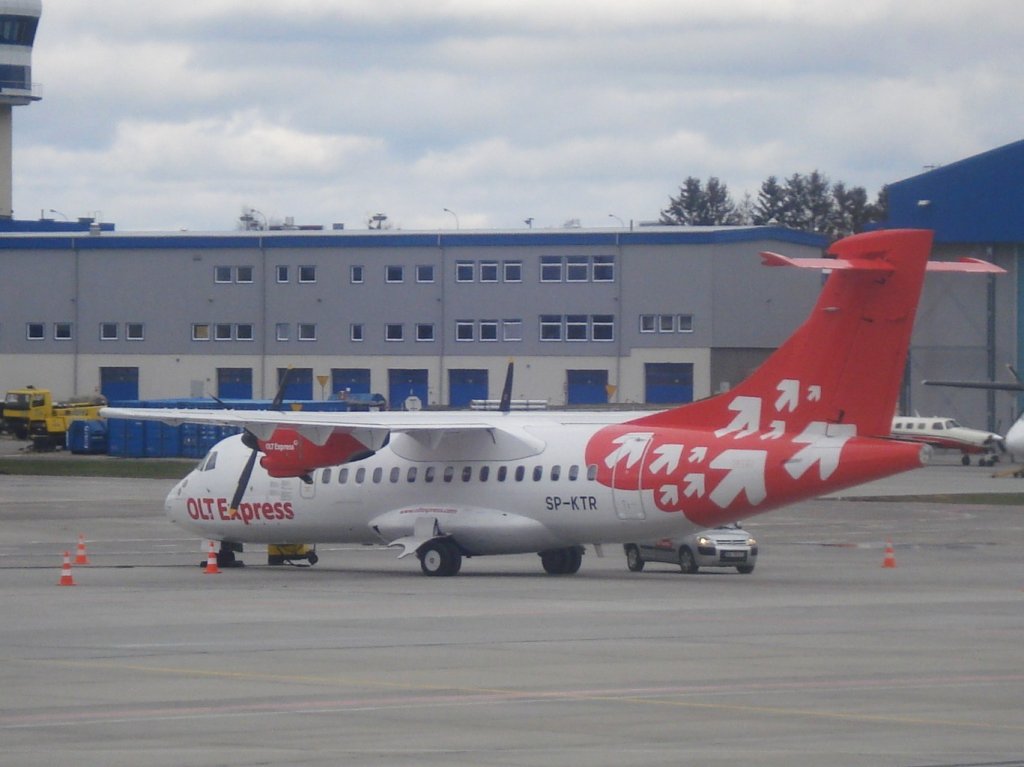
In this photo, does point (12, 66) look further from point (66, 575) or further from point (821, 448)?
point (821, 448)

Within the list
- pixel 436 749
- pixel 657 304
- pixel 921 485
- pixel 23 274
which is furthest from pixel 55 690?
pixel 23 274

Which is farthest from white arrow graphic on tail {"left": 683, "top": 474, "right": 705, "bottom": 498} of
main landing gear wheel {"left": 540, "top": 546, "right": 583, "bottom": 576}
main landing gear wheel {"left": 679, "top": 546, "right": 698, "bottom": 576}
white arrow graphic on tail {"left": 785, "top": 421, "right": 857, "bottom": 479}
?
main landing gear wheel {"left": 679, "top": 546, "right": 698, "bottom": 576}

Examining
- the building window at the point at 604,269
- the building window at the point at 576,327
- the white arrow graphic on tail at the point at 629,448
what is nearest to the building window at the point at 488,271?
the building window at the point at 576,327

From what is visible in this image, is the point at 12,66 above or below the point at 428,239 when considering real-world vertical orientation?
above

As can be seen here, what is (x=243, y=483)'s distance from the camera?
1261 inches

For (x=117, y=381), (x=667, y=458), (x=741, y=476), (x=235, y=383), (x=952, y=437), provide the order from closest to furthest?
(x=741, y=476) → (x=667, y=458) → (x=952, y=437) → (x=235, y=383) → (x=117, y=381)

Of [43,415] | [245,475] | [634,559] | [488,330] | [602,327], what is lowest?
[634,559]

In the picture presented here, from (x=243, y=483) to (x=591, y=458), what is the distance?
7733mm

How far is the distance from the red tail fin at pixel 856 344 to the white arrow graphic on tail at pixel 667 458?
142 centimetres

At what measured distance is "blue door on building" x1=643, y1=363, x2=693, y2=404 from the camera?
76750 mm

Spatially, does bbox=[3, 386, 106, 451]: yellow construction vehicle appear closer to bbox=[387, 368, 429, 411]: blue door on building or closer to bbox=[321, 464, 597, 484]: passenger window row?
bbox=[387, 368, 429, 411]: blue door on building

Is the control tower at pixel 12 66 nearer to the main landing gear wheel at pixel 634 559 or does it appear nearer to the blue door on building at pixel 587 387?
the blue door on building at pixel 587 387

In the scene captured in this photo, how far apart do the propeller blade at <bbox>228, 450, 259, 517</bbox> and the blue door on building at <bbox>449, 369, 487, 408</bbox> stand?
46.3 m

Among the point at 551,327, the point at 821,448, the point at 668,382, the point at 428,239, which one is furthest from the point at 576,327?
the point at 821,448
